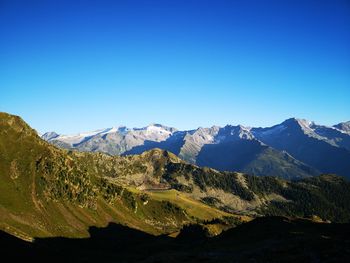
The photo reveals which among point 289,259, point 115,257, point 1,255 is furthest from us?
point 115,257

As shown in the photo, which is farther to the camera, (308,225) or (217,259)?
(308,225)

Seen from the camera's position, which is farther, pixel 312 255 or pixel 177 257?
pixel 177 257

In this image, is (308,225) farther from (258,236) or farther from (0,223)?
(0,223)

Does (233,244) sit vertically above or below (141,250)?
above

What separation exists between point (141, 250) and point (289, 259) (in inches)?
5558

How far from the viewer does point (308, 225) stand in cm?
13250

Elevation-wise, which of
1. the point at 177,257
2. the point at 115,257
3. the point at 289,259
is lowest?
the point at 115,257

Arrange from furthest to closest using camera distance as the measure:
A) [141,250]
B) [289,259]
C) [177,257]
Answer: [141,250]
[177,257]
[289,259]

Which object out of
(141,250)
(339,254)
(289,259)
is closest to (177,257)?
(289,259)

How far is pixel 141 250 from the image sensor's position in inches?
7810

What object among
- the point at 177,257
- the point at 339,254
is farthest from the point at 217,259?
the point at 339,254

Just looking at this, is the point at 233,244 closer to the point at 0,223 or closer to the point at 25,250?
the point at 25,250

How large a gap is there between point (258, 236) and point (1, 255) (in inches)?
3167

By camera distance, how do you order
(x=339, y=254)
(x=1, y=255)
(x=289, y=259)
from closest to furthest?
(x=339, y=254), (x=289, y=259), (x=1, y=255)
